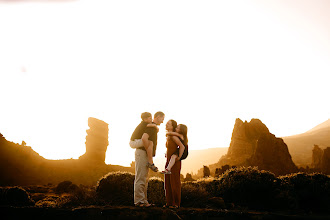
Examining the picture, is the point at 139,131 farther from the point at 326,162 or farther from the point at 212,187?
the point at 326,162

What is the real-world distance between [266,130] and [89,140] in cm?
6110

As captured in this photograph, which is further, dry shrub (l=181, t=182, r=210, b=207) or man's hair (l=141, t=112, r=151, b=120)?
dry shrub (l=181, t=182, r=210, b=207)

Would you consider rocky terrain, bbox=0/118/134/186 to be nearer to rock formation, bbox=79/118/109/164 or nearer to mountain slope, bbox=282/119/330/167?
→ rock formation, bbox=79/118/109/164

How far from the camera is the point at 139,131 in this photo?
669 centimetres

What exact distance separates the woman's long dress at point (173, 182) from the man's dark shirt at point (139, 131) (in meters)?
1.15

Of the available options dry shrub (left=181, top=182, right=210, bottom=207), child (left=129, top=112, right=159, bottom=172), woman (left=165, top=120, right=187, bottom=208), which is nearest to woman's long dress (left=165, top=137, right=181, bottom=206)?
woman (left=165, top=120, right=187, bottom=208)

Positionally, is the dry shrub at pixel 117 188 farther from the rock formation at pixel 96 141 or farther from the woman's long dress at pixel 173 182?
the rock formation at pixel 96 141

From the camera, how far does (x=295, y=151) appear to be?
415 feet

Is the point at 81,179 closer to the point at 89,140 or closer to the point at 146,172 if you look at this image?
the point at 89,140

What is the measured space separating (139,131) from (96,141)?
78.6m

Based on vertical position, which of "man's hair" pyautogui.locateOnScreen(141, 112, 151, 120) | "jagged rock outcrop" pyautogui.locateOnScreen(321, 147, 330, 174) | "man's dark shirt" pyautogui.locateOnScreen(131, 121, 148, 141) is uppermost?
"man's hair" pyautogui.locateOnScreen(141, 112, 151, 120)

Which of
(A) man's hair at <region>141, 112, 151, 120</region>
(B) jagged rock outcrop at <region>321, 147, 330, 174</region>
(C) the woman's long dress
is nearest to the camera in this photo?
(A) man's hair at <region>141, 112, 151, 120</region>

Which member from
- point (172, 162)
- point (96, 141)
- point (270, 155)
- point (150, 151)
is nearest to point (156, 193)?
point (172, 162)

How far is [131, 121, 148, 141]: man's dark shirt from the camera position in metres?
6.66
